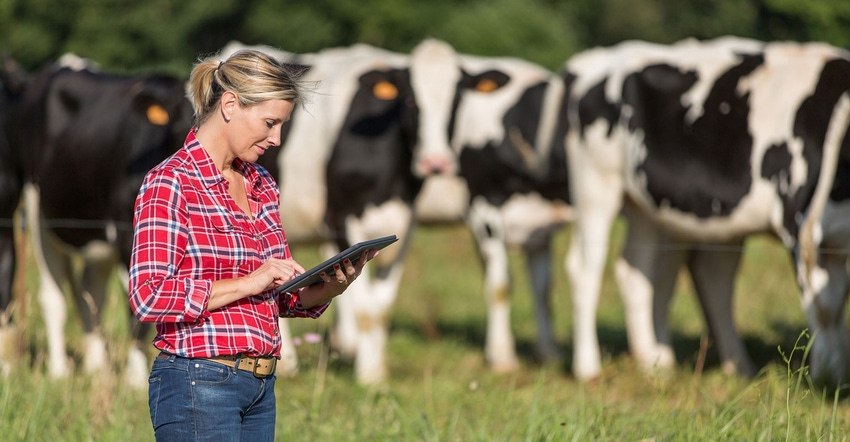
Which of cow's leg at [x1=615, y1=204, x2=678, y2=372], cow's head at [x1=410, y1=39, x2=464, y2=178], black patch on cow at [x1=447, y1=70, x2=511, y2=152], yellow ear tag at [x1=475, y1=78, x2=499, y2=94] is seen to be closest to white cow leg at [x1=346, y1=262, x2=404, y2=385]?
cow's head at [x1=410, y1=39, x2=464, y2=178]

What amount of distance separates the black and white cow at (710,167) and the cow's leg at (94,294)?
3259mm

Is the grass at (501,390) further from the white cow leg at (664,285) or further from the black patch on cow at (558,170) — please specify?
the black patch on cow at (558,170)

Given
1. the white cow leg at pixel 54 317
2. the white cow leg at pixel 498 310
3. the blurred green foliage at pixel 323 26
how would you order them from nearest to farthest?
the white cow leg at pixel 54 317 < the white cow leg at pixel 498 310 < the blurred green foliage at pixel 323 26

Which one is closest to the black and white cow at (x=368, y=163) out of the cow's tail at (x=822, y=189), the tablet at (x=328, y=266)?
the cow's tail at (x=822, y=189)

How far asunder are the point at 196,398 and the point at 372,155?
16.3ft

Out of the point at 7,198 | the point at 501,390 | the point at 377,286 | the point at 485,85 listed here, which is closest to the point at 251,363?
the point at 501,390

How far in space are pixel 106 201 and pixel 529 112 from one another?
3.87 metres

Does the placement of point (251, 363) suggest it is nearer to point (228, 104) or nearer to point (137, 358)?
point (228, 104)

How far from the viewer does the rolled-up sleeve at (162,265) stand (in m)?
2.79

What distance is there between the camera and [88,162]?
23.4ft

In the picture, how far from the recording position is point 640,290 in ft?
26.5

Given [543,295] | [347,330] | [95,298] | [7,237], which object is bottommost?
[347,330]

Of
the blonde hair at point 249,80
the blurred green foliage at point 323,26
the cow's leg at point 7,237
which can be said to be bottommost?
the cow's leg at point 7,237

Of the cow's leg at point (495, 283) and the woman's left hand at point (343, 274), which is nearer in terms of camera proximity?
the woman's left hand at point (343, 274)
